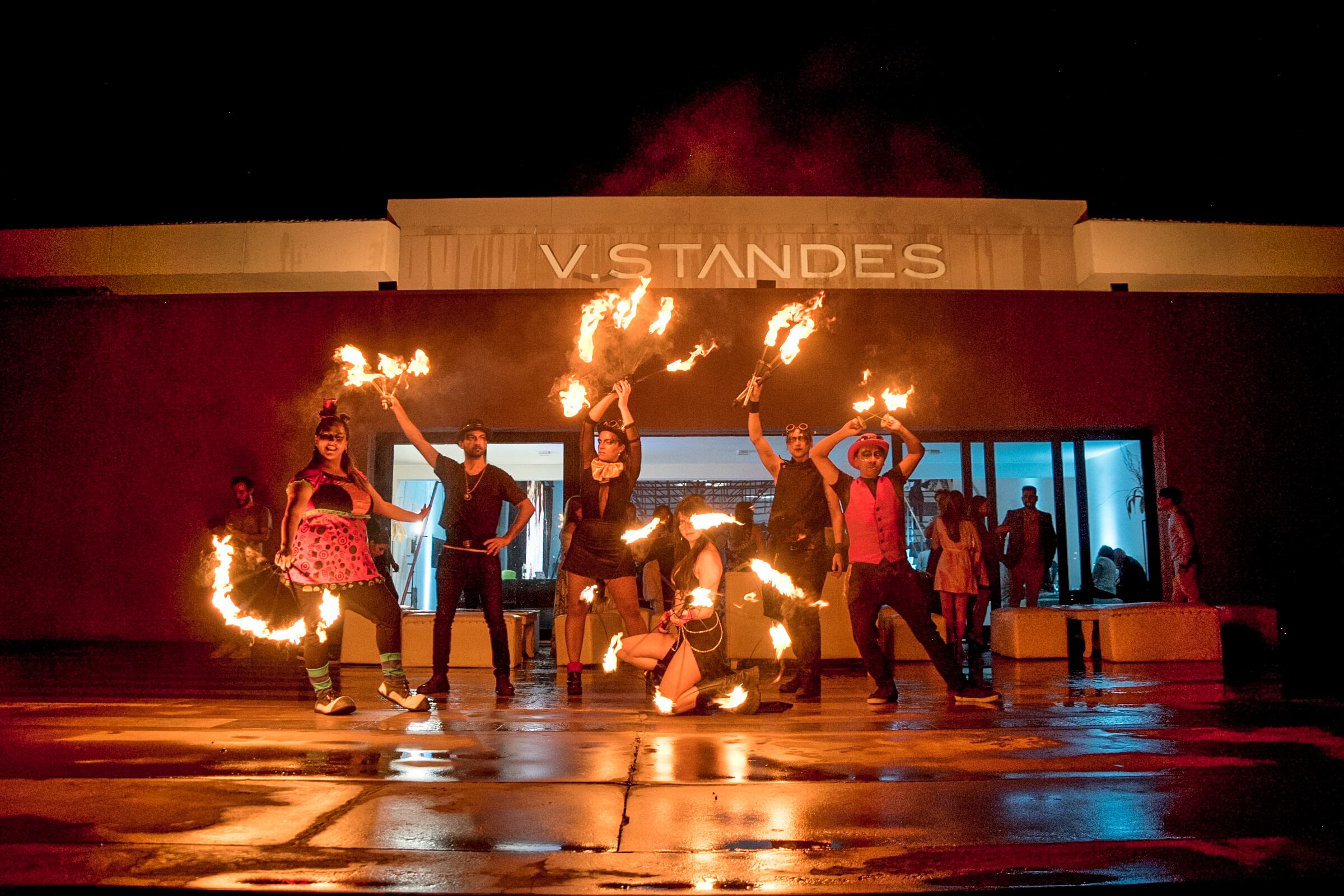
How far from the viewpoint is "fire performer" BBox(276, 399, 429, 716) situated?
542 cm

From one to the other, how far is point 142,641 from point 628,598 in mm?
7853

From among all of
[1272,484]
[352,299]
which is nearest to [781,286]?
[352,299]

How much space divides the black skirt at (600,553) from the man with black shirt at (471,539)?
46 centimetres

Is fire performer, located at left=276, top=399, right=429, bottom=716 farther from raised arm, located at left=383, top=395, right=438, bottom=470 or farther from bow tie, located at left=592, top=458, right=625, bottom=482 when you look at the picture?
bow tie, located at left=592, top=458, right=625, bottom=482

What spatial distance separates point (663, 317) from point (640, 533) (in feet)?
15.5

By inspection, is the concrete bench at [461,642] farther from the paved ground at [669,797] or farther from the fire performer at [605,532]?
the paved ground at [669,797]

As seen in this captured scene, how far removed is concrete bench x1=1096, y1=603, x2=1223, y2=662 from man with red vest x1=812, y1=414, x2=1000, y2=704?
359cm

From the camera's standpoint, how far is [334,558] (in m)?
5.44

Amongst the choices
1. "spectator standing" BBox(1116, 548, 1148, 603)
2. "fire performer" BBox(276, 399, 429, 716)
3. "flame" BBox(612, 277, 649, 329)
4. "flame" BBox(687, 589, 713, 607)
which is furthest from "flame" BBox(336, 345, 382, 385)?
"spectator standing" BBox(1116, 548, 1148, 603)

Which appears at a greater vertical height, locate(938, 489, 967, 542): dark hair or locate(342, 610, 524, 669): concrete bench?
locate(938, 489, 967, 542): dark hair

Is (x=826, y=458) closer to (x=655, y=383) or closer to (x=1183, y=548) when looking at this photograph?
(x=655, y=383)

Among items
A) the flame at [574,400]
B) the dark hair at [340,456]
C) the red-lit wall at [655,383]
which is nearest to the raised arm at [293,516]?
the dark hair at [340,456]

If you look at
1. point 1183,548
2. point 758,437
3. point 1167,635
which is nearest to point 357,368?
point 758,437

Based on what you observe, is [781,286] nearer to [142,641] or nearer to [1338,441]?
[1338,441]
